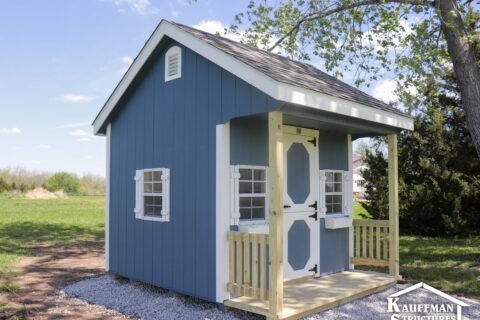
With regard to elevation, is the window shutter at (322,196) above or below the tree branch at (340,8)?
below

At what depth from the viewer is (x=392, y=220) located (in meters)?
6.84

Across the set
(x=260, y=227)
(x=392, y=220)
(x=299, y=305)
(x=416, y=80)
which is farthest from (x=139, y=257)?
(x=416, y=80)

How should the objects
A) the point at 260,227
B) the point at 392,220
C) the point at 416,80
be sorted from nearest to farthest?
the point at 260,227, the point at 392,220, the point at 416,80

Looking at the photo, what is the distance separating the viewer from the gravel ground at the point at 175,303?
5.02 meters

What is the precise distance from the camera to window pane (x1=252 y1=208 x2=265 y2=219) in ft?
18.5

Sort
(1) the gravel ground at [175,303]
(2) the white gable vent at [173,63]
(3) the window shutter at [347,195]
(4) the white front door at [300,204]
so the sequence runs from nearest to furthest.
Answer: (1) the gravel ground at [175,303] → (2) the white gable vent at [173,63] → (4) the white front door at [300,204] → (3) the window shutter at [347,195]

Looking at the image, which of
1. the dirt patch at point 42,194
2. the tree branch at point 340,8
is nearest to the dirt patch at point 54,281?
the tree branch at point 340,8

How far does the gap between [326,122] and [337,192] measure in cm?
199

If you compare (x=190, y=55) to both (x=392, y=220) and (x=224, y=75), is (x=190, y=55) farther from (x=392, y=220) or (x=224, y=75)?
(x=392, y=220)

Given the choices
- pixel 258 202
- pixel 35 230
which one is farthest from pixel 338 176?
pixel 35 230

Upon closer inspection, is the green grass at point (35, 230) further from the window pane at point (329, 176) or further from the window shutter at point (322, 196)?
the window pane at point (329, 176)

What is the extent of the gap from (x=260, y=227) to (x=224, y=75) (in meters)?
1.89

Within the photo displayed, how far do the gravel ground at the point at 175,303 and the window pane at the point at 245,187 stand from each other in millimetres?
1440

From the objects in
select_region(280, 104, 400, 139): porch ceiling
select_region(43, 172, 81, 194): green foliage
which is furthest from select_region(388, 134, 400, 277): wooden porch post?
select_region(43, 172, 81, 194): green foliage
